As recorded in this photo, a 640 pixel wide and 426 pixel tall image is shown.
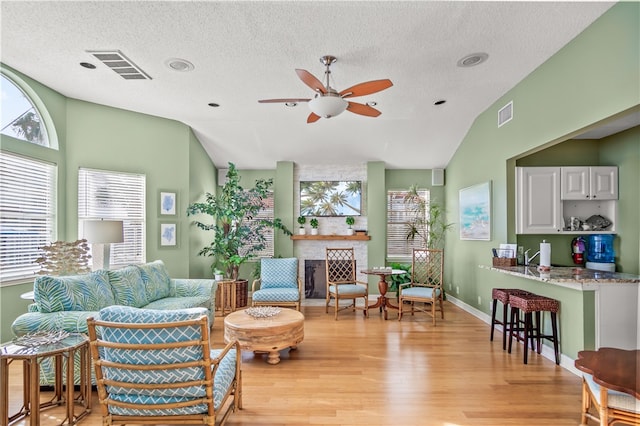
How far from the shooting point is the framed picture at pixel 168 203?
543 cm

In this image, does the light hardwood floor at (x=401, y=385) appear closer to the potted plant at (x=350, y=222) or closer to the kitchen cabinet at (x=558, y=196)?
the kitchen cabinet at (x=558, y=196)

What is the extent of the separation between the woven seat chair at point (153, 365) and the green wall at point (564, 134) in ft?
11.3

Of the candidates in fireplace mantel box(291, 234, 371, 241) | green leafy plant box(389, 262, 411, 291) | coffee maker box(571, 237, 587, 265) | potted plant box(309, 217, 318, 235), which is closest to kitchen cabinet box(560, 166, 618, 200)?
coffee maker box(571, 237, 587, 265)

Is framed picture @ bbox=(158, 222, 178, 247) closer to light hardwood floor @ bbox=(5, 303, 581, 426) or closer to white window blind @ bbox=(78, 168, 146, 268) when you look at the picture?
white window blind @ bbox=(78, 168, 146, 268)

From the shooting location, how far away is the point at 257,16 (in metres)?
2.83

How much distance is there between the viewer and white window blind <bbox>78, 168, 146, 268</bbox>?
480cm

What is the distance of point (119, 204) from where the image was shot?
509 centimetres

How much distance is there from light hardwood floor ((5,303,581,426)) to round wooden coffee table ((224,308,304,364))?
0.20 meters

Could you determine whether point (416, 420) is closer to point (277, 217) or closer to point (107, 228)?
point (107, 228)

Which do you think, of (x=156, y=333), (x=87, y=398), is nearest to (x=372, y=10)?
(x=156, y=333)

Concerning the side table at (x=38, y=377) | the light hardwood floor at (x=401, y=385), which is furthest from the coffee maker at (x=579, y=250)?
the side table at (x=38, y=377)

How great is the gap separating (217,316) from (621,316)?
5126mm

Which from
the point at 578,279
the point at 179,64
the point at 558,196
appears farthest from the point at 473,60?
the point at 179,64

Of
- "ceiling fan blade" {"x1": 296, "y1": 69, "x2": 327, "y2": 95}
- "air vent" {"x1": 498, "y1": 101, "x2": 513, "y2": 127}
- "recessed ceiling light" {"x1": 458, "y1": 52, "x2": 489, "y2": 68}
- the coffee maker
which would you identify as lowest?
the coffee maker
